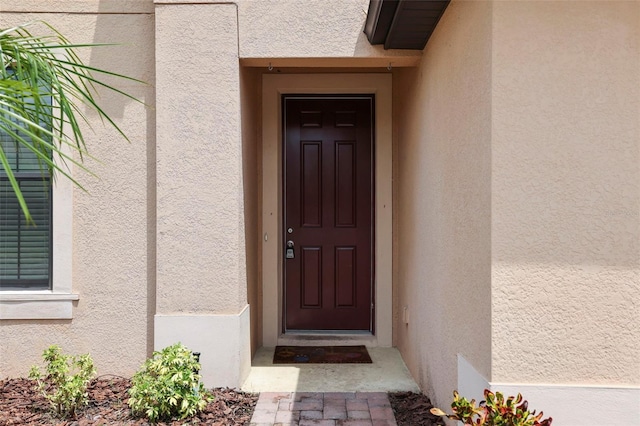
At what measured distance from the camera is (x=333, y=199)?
498cm

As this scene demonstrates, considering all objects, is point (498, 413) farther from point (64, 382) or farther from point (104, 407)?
point (64, 382)

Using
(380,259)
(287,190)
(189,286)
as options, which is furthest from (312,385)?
(287,190)

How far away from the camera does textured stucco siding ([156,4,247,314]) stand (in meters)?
3.57

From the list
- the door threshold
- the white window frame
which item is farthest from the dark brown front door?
the white window frame

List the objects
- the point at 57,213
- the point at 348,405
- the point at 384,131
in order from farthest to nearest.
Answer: the point at 384,131, the point at 57,213, the point at 348,405

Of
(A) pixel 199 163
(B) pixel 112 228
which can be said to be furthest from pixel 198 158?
(B) pixel 112 228

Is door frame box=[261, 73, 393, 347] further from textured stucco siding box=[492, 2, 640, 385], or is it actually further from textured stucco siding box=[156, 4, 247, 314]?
textured stucco siding box=[492, 2, 640, 385]

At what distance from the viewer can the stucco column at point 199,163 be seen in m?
3.57

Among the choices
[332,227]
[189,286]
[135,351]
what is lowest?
[135,351]

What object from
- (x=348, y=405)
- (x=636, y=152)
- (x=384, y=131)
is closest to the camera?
(x=636, y=152)

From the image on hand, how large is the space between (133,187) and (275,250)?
1.62 metres

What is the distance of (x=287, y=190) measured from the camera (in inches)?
196

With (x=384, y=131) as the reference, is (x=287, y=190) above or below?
below

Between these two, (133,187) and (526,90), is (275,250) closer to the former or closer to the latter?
(133,187)
